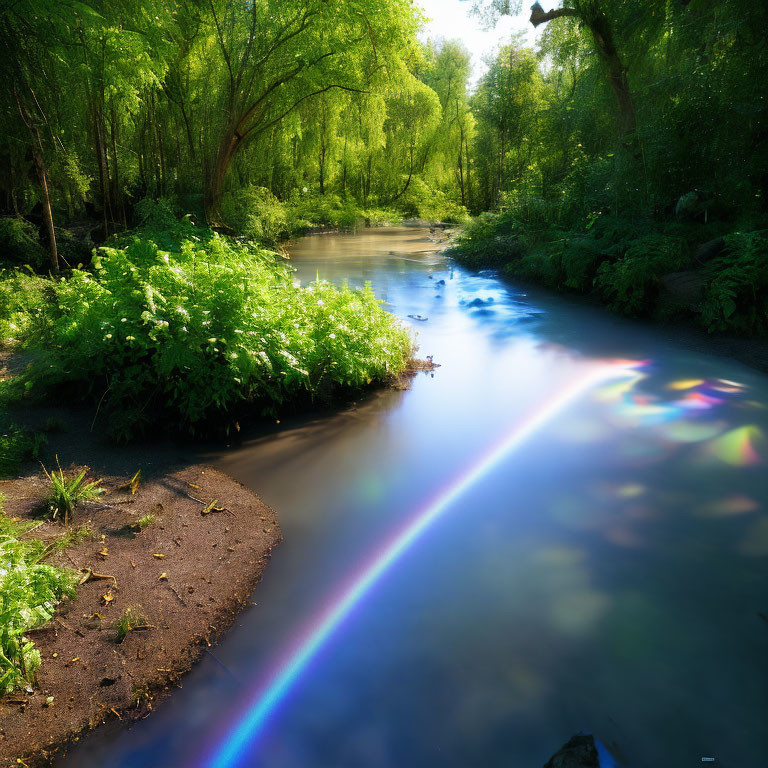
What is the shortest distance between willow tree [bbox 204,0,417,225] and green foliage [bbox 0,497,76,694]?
607 inches

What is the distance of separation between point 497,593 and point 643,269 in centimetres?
902

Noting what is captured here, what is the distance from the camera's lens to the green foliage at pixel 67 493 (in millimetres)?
4086

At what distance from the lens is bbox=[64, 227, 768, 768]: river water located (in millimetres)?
2920

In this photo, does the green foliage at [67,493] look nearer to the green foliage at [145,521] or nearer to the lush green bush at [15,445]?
the lush green bush at [15,445]

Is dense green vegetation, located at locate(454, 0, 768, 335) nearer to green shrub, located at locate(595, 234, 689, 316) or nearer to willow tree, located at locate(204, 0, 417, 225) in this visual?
green shrub, located at locate(595, 234, 689, 316)

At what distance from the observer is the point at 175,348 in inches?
A: 208

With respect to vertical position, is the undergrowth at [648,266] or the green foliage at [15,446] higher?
the undergrowth at [648,266]

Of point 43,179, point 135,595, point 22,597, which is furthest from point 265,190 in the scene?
point 22,597

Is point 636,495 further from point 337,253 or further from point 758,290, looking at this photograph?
point 337,253

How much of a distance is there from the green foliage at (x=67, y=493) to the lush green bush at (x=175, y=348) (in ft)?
3.15

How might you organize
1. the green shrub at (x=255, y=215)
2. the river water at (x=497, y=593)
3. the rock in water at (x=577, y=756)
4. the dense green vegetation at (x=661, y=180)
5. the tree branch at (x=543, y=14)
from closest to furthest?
the rock in water at (x=577, y=756), the river water at (x=497, y=593), the dense green vegetation at (x=661, y=180), the tree branch at (x=543, y=14), the green shrub at (x=255, y=215)

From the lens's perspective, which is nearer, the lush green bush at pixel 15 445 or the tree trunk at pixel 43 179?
the lush green bush at pixel 15 445

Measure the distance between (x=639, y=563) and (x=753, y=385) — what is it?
5068 millimetres

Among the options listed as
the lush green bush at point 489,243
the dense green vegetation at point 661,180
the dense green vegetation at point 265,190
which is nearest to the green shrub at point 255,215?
the dense green vegetation at point 265,190
